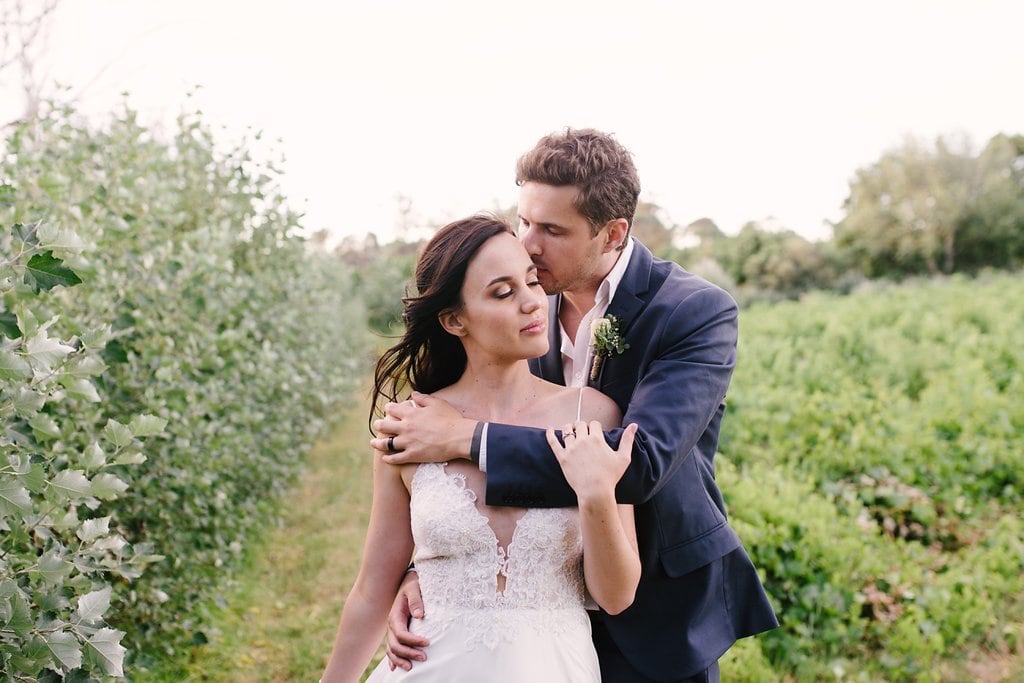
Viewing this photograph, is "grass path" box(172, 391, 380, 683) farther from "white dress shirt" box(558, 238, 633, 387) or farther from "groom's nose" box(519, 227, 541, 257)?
"groom's nose" box(519, 227, 541, 257)

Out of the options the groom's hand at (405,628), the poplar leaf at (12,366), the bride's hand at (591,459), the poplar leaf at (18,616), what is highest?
the poplar leaf at (12,366)

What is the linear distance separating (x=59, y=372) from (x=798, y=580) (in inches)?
181

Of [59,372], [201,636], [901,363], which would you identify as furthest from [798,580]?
[901,363]

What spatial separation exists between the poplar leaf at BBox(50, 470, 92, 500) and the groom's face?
4.81ft

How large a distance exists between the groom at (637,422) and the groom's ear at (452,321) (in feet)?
0.76

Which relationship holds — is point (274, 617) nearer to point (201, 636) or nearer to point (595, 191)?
point (201, 636)

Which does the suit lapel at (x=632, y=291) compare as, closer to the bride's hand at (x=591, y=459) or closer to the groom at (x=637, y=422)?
the groom at (x=637, y=422)

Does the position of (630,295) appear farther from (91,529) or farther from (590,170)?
(91,529)

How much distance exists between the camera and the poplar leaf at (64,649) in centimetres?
190

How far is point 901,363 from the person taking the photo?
33.0 ft

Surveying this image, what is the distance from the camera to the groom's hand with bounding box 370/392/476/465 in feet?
8.20

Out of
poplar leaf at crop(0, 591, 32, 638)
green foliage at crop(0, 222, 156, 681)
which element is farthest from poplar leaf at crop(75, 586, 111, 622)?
poplar leaf at crop(0, 591, 32, 638)

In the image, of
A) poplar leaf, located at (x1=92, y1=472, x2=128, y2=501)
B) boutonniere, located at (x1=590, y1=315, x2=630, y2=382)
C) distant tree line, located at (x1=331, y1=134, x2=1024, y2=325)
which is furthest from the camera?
distant tree line, located at (x1=331, y1=134, x2=1024, y2=325)

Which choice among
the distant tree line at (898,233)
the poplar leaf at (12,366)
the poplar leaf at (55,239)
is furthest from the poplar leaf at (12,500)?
the distant tree line at (898,233)
